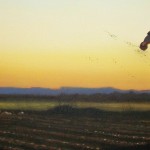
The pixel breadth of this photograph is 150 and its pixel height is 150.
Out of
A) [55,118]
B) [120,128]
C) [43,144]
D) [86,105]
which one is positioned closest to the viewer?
[43,144]

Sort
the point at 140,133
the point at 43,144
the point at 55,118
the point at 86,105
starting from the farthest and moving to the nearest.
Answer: the point at 55,118 → the point at 86,105 → the point at 140,133 → the point at 43,144

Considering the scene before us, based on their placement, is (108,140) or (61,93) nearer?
(108,140)

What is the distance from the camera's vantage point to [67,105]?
892 centimetres

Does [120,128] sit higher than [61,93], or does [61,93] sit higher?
[61,93]

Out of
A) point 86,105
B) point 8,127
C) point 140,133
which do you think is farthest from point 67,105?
point 140,133

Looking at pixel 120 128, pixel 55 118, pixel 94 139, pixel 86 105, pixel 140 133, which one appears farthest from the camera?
pixel 55 118

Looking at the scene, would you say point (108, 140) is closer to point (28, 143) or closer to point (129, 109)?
point (28, 143)

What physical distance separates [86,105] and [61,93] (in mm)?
794

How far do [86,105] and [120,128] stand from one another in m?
1.24

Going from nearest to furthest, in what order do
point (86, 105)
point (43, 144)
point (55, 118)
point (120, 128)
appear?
point (43, 144) → point (120, 128) → point (86, 105) → point (55, 118)

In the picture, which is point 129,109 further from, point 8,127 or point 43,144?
point 43,144

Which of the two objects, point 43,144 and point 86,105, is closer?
point 43,144

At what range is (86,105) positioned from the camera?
877cm

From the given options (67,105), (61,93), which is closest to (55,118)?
(67,105)
